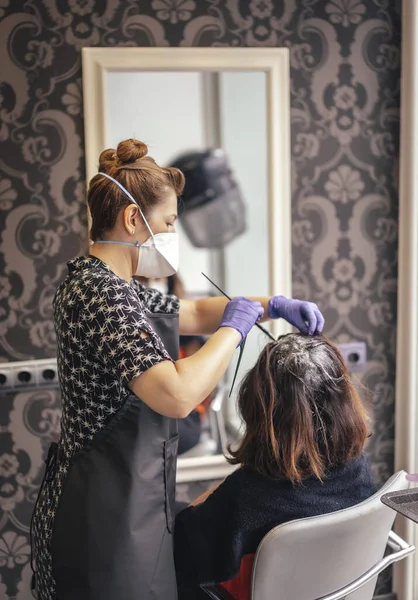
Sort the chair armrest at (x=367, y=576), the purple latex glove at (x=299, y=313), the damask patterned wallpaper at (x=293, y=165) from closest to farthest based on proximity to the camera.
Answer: the chair armrest at (x=367, y=576) → the purple latex glove at (x=299, y=313) → the damask patterned wallpaper at (x=293, y=165)

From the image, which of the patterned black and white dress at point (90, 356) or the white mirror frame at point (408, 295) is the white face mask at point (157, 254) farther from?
the white mirror frame at point (408, 295)

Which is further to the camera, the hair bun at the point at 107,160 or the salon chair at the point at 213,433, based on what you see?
the salon chair at the point at 213,433

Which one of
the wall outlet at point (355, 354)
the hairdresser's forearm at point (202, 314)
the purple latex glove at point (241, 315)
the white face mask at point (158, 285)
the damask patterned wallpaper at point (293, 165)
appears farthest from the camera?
the wall outlet at point (355, 354)

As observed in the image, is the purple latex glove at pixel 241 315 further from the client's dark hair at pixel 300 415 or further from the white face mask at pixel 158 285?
the white face mask at pixel 158 285

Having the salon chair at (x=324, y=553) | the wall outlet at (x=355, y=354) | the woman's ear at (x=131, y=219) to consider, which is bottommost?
the salon chair at (x=324, y=553)

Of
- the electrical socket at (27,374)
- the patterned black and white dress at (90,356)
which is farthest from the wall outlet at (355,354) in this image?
the patterned black and white dress at (90,356)

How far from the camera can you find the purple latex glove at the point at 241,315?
1419 mm

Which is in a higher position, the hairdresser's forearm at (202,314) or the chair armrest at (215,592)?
the hairdresser's forearm at (202,314)

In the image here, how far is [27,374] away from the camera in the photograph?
1.97 m

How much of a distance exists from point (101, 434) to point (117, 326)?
0.25 meters

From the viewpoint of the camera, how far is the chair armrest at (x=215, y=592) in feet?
4.59

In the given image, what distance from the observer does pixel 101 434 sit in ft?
4.52

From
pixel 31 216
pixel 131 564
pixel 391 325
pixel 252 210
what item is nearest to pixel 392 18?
pixel 252 210

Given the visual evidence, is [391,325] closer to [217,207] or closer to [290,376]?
[217,207]
